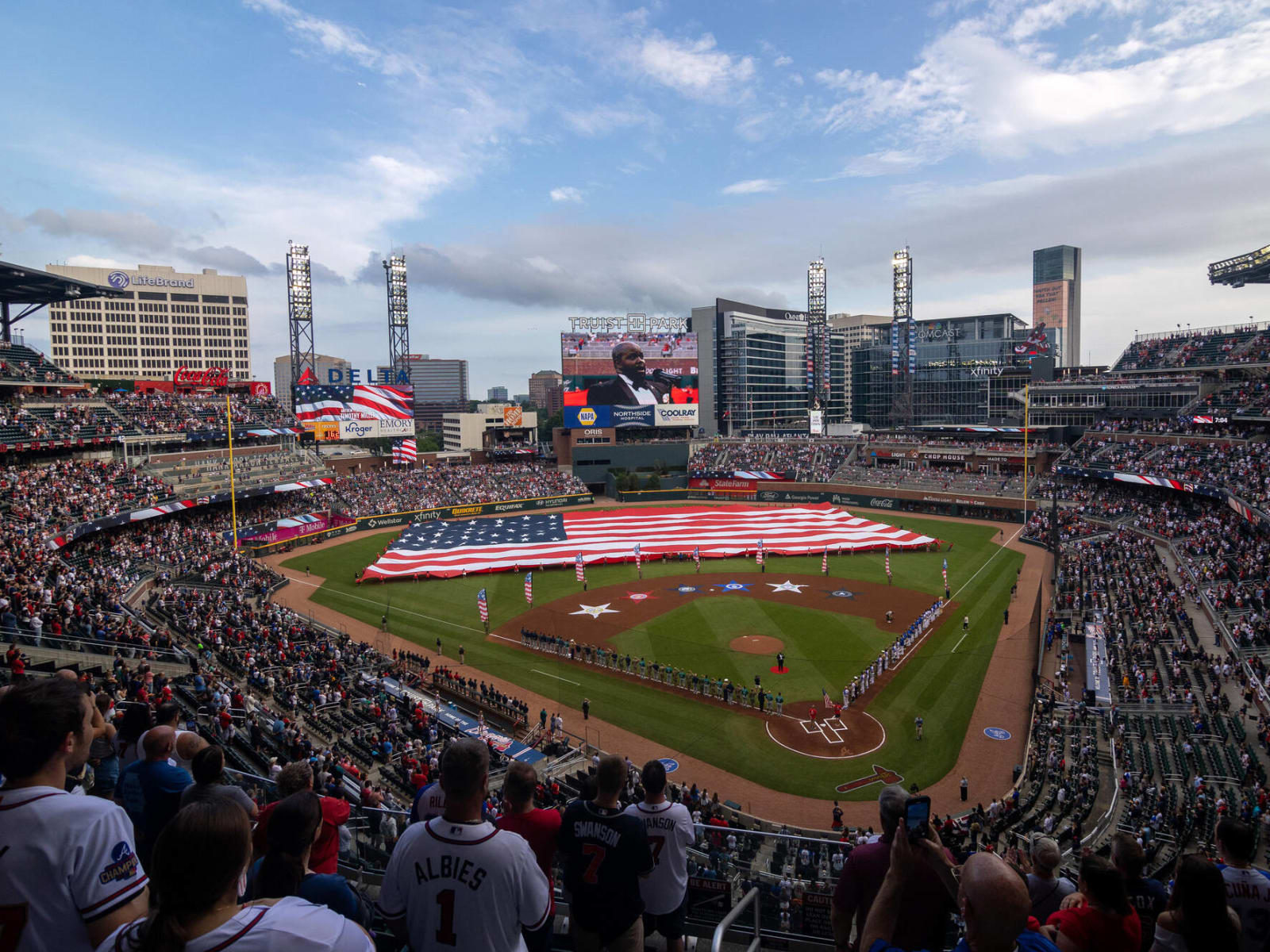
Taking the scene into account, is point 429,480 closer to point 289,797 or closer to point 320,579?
point 320,579

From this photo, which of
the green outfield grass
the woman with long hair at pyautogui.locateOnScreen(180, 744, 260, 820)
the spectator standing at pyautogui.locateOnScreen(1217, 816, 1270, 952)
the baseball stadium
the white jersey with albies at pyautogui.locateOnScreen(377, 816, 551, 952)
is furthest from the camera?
the green outfield grass

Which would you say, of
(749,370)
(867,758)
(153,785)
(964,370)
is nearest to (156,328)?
(749,370)

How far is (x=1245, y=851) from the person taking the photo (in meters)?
4.80

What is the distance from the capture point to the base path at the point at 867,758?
19.2 m

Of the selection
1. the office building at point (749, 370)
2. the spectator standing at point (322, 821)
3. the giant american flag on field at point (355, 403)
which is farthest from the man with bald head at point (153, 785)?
the office building at point (749, 370)

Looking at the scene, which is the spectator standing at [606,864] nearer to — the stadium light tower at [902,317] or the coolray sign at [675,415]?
the coolray sign at [675,415]

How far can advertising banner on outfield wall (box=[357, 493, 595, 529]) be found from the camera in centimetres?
5978

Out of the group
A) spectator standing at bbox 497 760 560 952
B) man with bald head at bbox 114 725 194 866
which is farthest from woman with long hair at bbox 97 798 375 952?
man with bald head at bbox 114 725 194 866

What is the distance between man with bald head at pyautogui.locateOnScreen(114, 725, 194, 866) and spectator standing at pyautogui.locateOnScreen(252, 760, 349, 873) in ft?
2.11

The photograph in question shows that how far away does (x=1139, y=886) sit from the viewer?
530 centimetres

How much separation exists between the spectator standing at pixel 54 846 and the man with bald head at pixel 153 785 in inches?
77.8

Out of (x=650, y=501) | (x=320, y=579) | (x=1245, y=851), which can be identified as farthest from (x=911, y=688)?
(x=650, y=501)

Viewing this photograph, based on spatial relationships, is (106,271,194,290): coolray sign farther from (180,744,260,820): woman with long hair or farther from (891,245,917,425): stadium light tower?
(180,744,260,820): woman with long hair

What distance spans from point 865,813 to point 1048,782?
4.83 meters
